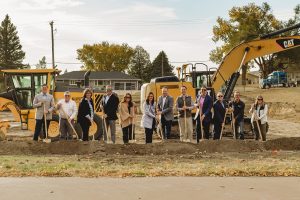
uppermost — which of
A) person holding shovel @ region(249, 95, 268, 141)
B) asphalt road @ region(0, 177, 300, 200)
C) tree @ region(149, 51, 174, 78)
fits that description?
tree @ region(149, 51, 174, 78)

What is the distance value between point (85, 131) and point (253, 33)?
57369mm

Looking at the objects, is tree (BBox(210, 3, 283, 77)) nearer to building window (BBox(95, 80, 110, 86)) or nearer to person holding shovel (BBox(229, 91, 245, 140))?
building window (BBox(95, 80, 110, 86))

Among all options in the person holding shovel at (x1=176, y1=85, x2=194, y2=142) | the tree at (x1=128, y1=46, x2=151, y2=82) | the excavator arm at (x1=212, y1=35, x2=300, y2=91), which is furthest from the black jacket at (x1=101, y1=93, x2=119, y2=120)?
the tree at (x1=128, y1=46, x2=151, y2=82)

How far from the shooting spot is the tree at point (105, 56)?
9200 cm

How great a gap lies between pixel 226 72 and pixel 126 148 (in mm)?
8208

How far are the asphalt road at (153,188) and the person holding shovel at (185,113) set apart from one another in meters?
6.23

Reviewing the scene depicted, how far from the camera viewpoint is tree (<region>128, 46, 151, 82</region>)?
343 ft

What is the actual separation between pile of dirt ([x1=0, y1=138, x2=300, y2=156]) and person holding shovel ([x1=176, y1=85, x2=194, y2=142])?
4.86 ft

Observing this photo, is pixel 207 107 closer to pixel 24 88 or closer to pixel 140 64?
pixel 24 88

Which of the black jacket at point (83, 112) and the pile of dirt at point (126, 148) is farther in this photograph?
the black jacket at point (83, 112)

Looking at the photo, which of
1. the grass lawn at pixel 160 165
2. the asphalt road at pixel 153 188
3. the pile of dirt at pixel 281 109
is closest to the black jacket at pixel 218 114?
the grass lawn at pixel 160 165

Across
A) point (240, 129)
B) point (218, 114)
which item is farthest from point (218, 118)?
point (240, 129)

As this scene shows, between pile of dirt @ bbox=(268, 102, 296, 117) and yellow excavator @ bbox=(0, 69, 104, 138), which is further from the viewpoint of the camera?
pile of dirt @ bbox=(268, 102, 296, 117)

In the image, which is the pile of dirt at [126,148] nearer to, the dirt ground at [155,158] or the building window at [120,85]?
the dirt ground at [155,158]
